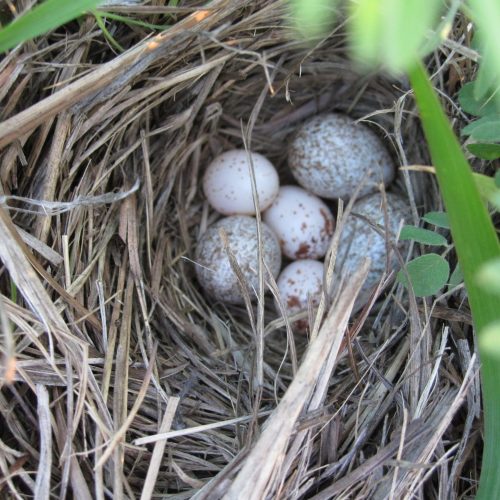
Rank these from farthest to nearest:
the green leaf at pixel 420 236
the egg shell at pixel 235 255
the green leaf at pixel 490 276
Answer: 1. the egg shell at pixel 235 255
2. the green leaf at pixel 420 236
3. the green leaf at pixel 490 276

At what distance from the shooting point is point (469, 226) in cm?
88

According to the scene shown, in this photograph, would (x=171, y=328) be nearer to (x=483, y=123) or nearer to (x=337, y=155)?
(x=337, y=155)

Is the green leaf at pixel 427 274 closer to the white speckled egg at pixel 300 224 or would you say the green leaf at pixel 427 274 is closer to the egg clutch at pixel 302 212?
the egg clutch at pixel 302 212

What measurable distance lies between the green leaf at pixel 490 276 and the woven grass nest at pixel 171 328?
19 centimetres

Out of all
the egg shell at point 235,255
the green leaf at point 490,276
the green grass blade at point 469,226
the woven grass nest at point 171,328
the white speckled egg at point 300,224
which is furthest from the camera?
the white speckled egg at point 300,224

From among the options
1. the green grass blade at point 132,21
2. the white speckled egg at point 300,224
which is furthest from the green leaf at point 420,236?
the green grass blade at point 132,21

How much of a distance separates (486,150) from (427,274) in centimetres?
22

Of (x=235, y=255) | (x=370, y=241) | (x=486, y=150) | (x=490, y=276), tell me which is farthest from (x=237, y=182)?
(x=490, y=276)

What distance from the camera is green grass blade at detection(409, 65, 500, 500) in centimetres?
85

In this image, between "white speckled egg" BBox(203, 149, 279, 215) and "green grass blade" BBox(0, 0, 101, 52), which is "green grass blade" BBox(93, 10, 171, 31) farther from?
"white speckled egg" BBox(203, 149, 279, 215)

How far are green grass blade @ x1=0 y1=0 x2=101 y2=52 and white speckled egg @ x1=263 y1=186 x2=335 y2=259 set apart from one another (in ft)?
2.49

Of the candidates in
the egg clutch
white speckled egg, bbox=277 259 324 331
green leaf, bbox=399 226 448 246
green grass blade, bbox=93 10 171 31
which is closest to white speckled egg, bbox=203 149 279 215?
the egg clutch

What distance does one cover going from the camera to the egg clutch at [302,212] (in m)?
1.44

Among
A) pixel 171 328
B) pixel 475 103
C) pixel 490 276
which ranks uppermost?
pixel 475 103
